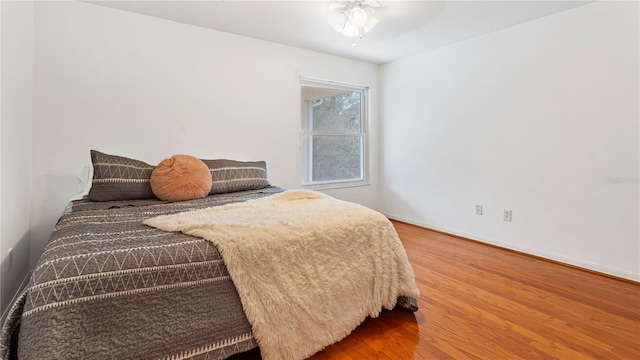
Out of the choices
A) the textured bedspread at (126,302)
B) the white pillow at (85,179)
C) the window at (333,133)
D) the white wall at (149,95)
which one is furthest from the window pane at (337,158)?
the textured bedspread at (126,302)

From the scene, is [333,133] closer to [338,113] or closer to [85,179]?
[338,113]

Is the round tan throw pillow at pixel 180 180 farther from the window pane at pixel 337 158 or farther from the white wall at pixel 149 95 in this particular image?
the window pane at pixel 337 158

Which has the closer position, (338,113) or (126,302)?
(126,302)

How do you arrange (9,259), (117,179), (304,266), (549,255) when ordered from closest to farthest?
(304,266)
(9,259)
(117,179)
(549,255)

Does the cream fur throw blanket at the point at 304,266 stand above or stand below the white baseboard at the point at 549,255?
above

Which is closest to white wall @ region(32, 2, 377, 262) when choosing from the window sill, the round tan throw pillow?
the window sill

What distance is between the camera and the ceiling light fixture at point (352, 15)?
2.39 meters

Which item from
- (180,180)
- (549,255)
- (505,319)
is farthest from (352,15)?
(549,255)

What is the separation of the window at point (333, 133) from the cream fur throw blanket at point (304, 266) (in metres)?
2.05

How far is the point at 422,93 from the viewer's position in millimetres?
3842

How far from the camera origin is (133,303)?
1.07 m

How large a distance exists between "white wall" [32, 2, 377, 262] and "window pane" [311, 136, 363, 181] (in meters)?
0.38

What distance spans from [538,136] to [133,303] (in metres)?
3.28

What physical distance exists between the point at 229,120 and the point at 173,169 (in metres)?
1.05
